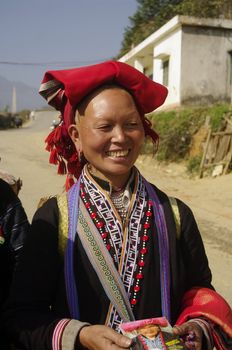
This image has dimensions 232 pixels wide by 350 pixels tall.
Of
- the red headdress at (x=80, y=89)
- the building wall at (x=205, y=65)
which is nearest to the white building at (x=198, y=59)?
the building wall at (x=205, y=65)

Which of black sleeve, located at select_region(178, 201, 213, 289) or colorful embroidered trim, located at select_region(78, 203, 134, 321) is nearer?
colorful embroidered trim, located at select_region(78, 203, 134, 321)

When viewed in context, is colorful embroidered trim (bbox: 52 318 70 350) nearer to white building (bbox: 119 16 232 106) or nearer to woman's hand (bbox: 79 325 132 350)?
woman's hand (bbox: 79 325 132 350)

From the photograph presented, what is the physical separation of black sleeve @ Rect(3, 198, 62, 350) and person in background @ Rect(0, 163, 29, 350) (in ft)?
0.60

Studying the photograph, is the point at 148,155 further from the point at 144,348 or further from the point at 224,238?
the point at 144,348

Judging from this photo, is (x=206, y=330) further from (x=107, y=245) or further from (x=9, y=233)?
(x=9, y=233)

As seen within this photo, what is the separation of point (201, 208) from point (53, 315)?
23.7 ft

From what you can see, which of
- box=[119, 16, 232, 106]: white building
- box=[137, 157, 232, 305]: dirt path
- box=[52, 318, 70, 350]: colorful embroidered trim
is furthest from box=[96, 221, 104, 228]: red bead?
box=[119, 16, 232, 106]: white building

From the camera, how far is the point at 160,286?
5.29 ft

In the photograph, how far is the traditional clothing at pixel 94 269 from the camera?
5.00 feet

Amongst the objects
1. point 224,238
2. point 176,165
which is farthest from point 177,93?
point 224,238

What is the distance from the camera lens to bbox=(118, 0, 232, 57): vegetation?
19391 mm

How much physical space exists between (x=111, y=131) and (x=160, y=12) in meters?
26.1

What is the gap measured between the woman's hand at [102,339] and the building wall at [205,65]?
15.2m

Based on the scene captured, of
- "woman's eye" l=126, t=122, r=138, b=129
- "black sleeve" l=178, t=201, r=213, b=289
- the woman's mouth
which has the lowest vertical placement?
"black sleeve" l=178, t=201, r=213, b=289
